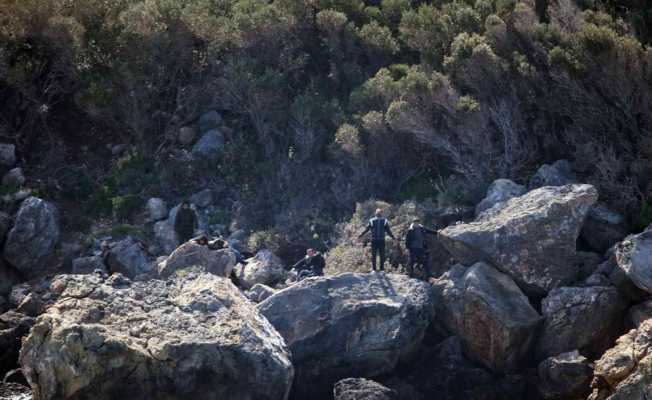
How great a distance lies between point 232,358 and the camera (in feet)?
56.2

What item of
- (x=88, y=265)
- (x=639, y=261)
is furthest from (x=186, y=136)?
(x=639, y=261)

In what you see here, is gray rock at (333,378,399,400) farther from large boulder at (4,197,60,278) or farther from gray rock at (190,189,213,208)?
large boulder at (4,197,60,278)

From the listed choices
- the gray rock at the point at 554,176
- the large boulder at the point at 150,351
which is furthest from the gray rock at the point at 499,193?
the large boulder at the point at 150,351

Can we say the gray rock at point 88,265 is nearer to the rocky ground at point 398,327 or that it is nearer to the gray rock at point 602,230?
the rocky ground at point 398,327

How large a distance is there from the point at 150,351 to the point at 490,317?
24.3 ft

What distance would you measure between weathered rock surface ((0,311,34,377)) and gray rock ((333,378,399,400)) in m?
8.28

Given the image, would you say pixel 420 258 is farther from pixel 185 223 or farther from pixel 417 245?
pixel 185 223

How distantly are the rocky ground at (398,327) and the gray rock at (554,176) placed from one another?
0.90 meters

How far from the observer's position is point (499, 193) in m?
23.2

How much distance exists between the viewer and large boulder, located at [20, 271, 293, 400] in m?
16.6

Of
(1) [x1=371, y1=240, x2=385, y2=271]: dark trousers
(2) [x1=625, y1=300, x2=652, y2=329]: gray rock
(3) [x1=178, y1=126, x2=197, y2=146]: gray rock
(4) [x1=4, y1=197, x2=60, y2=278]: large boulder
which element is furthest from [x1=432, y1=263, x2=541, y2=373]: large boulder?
(3) [x1=178, y1=126, x2=197, y2=146]: gray rock

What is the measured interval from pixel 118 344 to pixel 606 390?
9.44 metres

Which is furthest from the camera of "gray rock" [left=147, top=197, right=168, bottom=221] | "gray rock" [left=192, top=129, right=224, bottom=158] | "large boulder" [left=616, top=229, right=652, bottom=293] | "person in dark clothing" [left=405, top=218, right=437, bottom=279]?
"gray rock" [left=192, top=129, right=224, bottom=158]

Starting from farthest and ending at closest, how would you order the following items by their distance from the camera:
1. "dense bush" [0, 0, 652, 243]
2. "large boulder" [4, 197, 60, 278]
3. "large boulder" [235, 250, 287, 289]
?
"large boulder" [4, 197, 60, 278] → "dense bush" [0, 0, 652, 243] → "large boulder" [235, 250, 287, 289]
